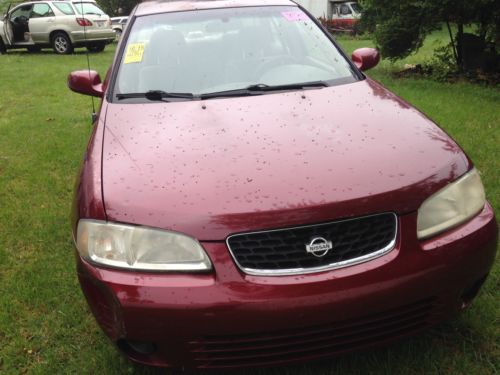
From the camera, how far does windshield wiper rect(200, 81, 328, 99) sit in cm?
269

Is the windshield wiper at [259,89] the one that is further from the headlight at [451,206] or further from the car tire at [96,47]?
the car tire at [96,47]

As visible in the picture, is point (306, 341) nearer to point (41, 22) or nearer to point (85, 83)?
point (85, 83)

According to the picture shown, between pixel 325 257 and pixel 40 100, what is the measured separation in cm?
716

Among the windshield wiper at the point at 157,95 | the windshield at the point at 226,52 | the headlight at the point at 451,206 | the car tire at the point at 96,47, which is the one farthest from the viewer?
the car tire at the point at 96,47

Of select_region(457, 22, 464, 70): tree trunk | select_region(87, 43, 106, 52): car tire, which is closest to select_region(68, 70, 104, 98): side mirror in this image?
select_region(457, 22, 464, 70): tree trunk

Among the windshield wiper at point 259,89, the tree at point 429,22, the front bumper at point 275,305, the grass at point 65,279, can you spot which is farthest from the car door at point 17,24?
the front bumper at point 275,305

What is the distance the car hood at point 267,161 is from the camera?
1.74 metres

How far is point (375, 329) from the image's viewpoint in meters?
1.84

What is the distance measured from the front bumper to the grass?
1.16 ft

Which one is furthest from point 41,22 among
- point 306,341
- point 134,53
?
point 306,341

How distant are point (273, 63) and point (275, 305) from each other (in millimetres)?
1719

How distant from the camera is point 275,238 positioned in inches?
67.9

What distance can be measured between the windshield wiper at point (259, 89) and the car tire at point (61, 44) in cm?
1321

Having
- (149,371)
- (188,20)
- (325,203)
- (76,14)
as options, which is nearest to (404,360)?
(325,203)
